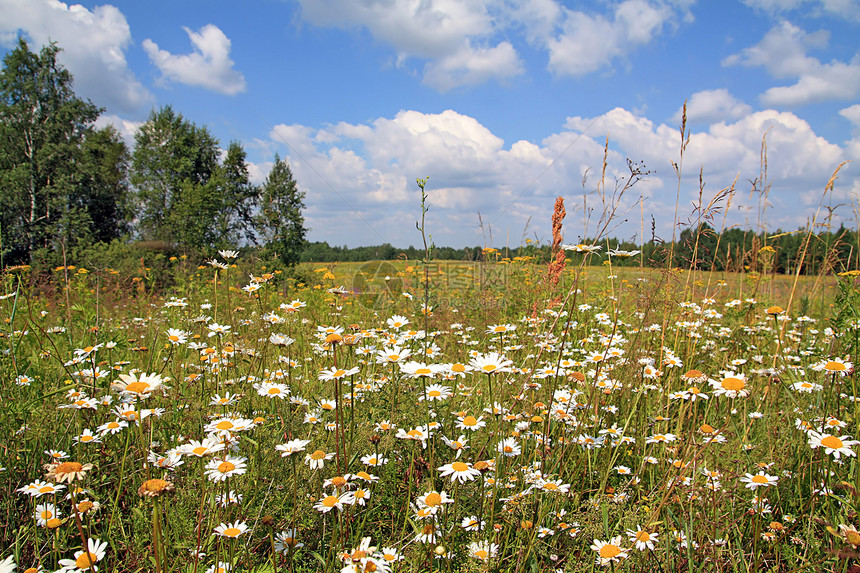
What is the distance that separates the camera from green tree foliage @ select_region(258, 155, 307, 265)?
31.4 meters

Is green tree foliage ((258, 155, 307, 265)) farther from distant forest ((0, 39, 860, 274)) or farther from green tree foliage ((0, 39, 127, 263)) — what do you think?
green tree foliage ((0, 39, 127, 263))

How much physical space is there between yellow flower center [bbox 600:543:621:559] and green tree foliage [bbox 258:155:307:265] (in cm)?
3058

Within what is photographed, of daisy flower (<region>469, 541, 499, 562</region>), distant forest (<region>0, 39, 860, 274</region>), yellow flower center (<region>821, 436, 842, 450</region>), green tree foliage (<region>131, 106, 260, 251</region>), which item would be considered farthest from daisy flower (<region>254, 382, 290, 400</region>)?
green tree foliage (<region>131, 106, 260, 251</region>)

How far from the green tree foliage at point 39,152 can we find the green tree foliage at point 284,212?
36.3ft

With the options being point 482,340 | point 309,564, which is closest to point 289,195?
point 482,340

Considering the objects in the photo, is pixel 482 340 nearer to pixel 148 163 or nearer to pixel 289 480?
pixel 289 480

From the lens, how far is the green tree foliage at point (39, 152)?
19.7m

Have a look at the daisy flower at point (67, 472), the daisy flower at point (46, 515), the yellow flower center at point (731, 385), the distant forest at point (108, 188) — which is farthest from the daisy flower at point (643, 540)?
the distant forest at point (108, 188)

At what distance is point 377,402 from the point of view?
6.14ft

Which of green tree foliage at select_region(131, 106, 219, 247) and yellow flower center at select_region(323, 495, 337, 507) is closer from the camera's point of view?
yellow flower center at select_region(323, 495, 337, 507)

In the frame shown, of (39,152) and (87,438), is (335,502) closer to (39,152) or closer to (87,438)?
(87,438)

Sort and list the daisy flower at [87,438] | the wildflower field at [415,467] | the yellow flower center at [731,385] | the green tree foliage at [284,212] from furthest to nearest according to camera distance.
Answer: the green tree foliage at [284,212], the daisy flower at [87,438], the yellow flower center at [731,385], the wildflower field at [415,467]

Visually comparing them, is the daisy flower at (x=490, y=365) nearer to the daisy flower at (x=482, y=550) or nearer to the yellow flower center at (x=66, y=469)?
the daisy flower at (x=482, y=550)

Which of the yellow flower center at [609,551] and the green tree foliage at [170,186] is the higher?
the green tree foliage at [170,186]
